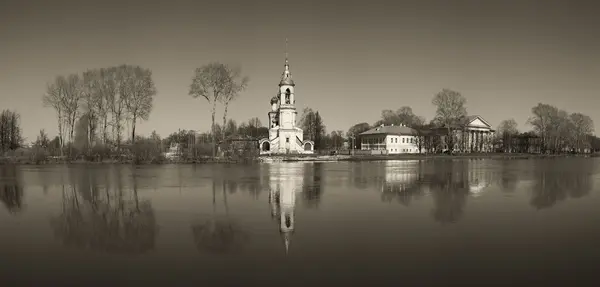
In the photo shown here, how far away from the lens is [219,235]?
1105 centimetres

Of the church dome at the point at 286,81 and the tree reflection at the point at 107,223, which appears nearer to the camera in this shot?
the tree reflection at the point at 107,223

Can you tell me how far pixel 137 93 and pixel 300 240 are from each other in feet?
163

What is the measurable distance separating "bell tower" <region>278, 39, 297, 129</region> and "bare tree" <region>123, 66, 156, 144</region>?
36101mm

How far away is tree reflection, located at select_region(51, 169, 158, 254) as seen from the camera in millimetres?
10308

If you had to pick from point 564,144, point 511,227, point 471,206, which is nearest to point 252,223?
point 511,227

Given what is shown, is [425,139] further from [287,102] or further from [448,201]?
[448,201]

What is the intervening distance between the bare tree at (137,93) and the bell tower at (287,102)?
36101 mm

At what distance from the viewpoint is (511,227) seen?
39.9 ft

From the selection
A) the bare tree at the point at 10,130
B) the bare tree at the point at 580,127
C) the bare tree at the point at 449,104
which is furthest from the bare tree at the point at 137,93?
the bare tree at the point at 580,127

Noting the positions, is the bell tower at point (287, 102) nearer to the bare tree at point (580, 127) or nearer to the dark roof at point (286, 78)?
the dark roof at point (286, 78)

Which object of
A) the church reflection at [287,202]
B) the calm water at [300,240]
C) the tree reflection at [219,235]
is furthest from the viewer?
the church reflection at [287,202]

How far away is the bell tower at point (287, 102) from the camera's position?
8838 centimetres

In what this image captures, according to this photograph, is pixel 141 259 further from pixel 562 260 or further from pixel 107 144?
pixel 107 144

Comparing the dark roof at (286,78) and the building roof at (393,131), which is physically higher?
the dark roof at (286,78)
